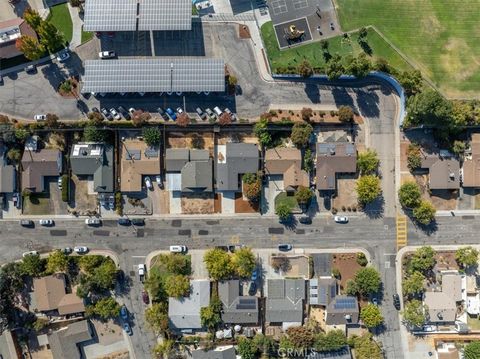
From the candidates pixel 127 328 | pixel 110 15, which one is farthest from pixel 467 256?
pixel 110 15

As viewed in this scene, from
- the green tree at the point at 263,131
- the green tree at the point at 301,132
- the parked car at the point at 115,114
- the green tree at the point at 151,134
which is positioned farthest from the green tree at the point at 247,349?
the parked car at the point at 115,114

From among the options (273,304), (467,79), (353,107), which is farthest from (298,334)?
(467,79)

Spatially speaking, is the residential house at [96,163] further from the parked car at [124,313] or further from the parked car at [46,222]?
the parked car at [124,313]

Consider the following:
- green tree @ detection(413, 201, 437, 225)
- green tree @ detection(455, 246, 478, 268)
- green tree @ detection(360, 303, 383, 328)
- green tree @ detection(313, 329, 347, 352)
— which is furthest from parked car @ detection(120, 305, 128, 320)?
green tree @ detection(455, 246, 478, 268)

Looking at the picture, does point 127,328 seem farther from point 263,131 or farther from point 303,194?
point 263,131

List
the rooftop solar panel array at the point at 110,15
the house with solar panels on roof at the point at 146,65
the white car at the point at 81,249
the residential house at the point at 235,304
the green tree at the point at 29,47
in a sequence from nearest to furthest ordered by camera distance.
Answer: the green tree at the point at 29,47
the rooftop solar panel array at the point at 110,15
the house with solar panels on roof at the point at 146,65
the residential house at the point at 235,304
the white car at the point at 81,249

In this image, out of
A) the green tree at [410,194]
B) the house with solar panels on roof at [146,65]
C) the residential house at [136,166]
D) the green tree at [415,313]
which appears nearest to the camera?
the house with solar panels on roof at [146,65]

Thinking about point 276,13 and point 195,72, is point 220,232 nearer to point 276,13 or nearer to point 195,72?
point 195,72
